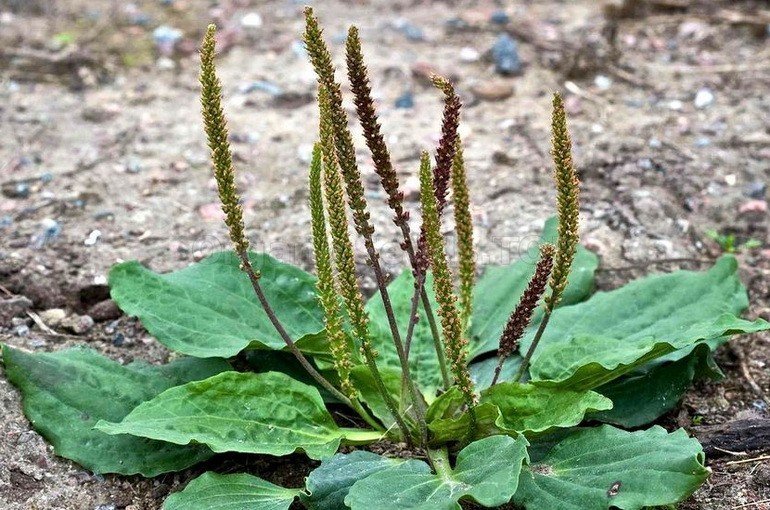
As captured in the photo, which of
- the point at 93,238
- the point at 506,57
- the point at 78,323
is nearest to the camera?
the point at 78,323

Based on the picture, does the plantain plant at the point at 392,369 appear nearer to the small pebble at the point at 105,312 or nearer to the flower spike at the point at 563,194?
the flower spike at the point at 563,194

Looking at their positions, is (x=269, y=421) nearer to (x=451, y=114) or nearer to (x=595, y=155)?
(x=451, y=114)

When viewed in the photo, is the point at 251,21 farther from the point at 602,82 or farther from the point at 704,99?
the point at 704,99

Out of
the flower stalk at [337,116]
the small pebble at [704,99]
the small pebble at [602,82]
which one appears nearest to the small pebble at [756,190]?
the small pebble at [704,99]

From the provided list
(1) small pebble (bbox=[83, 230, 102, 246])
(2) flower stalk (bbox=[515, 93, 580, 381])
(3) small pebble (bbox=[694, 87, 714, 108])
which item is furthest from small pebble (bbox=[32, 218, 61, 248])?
(3) small pebble (bbox=[694, 87, 714, 108])

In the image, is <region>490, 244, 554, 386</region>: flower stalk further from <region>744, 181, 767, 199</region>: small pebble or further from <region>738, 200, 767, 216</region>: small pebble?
<region>744, 181, 767, 199</region>: small pebble

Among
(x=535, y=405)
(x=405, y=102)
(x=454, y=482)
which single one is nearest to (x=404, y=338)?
(x=535, y=405)
